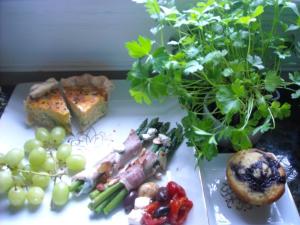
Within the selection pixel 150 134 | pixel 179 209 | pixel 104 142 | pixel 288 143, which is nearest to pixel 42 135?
pixel 104 142

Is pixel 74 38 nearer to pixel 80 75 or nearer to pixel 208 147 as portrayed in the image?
pixel 80 75

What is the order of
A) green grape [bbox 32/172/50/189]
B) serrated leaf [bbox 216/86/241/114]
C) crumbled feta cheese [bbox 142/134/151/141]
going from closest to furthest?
1. serrated leaf [bbox 216/86/241/114]
2. green grape [bbox 32/172/50/189]
3. crumbled feta cheese [bbox 142/134/151/141]

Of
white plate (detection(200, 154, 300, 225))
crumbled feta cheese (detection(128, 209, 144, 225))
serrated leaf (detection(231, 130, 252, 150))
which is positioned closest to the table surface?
white plate (detection(200, 154, 300, 225))

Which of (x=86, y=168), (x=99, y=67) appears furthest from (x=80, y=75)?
(x=86, y=168)

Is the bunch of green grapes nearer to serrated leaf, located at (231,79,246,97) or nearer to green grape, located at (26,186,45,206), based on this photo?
green grape, located at (26,186,45,206)

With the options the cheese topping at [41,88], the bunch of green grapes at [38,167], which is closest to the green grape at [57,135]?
the bunch of green grapes at [38,167]

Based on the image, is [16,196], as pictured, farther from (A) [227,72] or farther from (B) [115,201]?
(A) [227,72]
